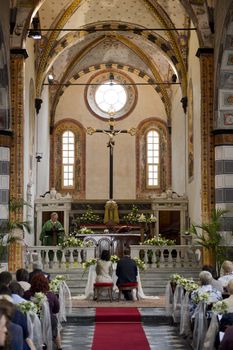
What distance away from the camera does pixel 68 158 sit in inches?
1483

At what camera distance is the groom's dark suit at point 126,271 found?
731 inches

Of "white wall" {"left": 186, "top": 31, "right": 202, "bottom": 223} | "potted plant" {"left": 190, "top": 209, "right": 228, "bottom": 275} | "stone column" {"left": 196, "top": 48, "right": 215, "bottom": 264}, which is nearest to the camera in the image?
"potted plant" {"left": 190, "top": 209, "right": 228, "bottom": 275}

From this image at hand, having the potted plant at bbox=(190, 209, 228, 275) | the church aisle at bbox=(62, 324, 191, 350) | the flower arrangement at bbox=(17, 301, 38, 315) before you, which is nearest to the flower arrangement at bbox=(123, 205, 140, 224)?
the potted plant at bbox=(190, 209, 228, 275)

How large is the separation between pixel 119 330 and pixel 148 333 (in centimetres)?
58

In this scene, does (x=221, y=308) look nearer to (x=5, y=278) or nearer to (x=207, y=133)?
(x=5, y=278)

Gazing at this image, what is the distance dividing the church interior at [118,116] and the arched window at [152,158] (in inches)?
2.0

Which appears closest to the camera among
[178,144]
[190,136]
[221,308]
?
[221,308]

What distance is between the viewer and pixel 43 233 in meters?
23.2

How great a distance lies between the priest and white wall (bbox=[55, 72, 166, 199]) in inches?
540

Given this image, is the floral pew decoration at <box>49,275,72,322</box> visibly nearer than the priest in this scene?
Yes

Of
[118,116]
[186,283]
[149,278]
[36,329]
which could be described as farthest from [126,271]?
[118,116]

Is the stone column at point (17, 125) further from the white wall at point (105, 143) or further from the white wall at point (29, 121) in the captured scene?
the white wall at point (105, 143)

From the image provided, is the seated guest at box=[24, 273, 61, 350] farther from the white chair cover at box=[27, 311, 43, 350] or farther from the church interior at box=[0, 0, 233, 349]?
the church interior at box=[0, 0, 233, 349]

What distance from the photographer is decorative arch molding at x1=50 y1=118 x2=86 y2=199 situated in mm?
37125
